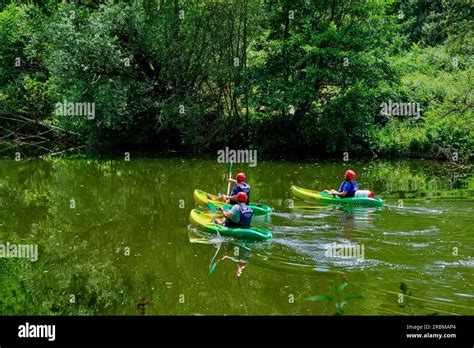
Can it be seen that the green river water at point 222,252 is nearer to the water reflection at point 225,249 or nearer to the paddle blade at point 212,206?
the water reflection at point 225,249

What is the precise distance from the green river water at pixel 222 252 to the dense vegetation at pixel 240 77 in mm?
6546

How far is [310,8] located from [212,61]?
16.7 ft

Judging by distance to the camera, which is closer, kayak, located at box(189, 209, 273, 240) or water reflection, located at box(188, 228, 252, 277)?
water reflection, located at box(188, 228, 252, 277)

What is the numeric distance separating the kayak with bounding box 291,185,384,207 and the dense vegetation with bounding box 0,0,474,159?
9.22 metres

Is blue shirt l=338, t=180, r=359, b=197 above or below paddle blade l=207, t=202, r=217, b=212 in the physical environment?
above

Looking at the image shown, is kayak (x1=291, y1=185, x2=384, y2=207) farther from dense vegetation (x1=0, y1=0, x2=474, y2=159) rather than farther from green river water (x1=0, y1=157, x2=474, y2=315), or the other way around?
dense vegetation (x1=0, y1=0, x2=474, y2=159)

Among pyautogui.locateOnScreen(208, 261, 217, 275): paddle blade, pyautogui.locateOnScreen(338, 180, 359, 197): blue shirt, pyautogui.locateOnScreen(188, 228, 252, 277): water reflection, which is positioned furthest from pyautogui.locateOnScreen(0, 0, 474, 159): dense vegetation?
pyautogui.locateOnScreen(208, 261, 217, 275): paddle blade

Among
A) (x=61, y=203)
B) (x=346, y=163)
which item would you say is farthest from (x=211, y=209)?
(x=346, y=163)

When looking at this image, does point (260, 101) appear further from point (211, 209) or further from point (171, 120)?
point (211, 209)

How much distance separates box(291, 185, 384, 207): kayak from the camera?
1566 centimetres

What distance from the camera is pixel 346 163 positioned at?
2520 centimetres

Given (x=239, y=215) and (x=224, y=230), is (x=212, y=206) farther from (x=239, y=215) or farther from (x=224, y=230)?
(x=239, y=215)

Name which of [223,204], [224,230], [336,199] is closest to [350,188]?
[336,199]

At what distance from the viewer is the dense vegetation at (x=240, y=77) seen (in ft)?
83.9
